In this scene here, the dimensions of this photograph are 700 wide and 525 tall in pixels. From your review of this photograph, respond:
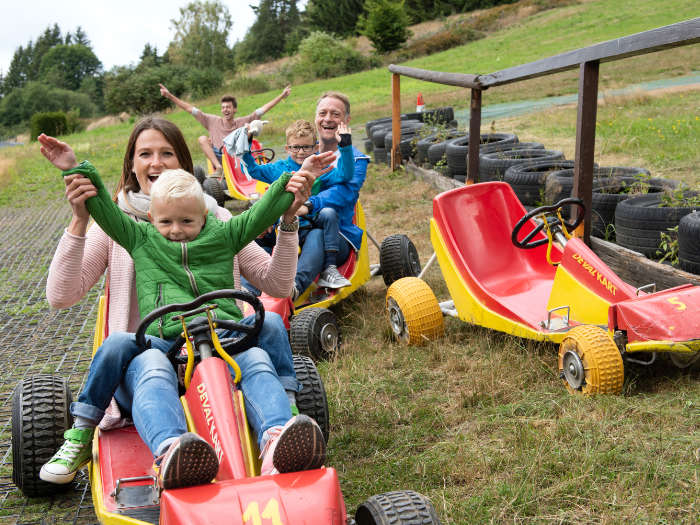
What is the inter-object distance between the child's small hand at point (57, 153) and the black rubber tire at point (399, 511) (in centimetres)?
142

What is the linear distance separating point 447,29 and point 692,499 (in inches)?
1650

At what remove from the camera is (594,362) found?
2.93 meters

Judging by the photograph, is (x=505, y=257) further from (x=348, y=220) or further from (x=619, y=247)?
(x=348, y=220)

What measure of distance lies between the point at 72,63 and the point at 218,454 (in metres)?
104

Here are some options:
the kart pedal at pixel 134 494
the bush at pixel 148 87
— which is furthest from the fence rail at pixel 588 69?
the bush at pixel 148 87

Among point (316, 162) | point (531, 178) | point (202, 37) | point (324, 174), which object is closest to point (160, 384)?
point (316, 162)

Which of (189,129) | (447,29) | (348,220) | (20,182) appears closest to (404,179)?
(348,220)

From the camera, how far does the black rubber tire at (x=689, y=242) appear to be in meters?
3.65

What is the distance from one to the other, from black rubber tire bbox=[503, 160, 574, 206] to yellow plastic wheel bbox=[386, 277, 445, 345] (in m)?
1.82

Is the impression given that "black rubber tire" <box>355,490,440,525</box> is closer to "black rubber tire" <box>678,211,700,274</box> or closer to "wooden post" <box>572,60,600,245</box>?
"black rubber tire" <box>678,211,700,274</box>

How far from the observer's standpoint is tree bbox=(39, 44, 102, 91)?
94.6 metres

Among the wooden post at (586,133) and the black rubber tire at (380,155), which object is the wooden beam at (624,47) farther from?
the black rubber tire at (380,155)

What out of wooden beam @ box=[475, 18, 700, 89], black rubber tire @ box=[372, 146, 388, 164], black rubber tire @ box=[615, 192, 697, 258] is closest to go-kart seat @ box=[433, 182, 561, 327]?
black rubber tire @ box=[615, 192, 697, 258]

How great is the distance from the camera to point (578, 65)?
4.50 meters
